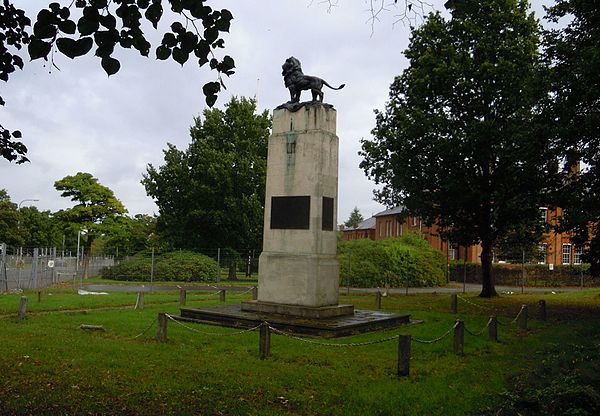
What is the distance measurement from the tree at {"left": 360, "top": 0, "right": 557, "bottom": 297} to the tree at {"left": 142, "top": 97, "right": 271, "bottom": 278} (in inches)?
623

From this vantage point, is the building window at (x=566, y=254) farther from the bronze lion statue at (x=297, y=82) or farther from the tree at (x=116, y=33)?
the tree at (x=116, y=33)

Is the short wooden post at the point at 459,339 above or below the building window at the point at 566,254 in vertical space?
below

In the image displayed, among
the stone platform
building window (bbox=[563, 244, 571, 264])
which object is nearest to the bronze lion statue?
the stone platform

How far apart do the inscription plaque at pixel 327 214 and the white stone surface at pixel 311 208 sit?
154 mm

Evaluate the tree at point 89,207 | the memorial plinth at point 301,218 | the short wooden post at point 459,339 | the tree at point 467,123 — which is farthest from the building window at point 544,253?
the short wooden post at point 459,339

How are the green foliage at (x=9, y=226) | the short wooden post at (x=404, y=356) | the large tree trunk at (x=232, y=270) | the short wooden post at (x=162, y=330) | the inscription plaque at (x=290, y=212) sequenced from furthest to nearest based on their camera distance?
the green foliage at (x=9, y=226) → the large tree trunk at (x=232, y=270) → the inscription plaque at (x=290, y=212) → the short wooden post at (x=162, y=330) → the short wooden post at (x=404, y=356)

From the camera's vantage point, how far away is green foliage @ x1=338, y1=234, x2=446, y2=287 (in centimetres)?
3847

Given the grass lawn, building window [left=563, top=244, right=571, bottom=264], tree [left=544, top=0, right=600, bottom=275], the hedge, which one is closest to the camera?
the grass lawn

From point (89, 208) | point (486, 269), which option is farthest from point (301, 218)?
point (89, 208)

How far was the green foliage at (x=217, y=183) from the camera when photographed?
42.1 metres

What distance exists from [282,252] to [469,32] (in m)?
17.4

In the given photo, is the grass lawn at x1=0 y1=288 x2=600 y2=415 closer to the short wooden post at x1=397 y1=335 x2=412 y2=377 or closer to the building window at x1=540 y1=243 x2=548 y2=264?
the short wooden post at x1=397 y1=335 x2=412 y2=377

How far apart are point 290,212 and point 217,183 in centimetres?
2693

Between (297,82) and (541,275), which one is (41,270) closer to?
(297,82)
